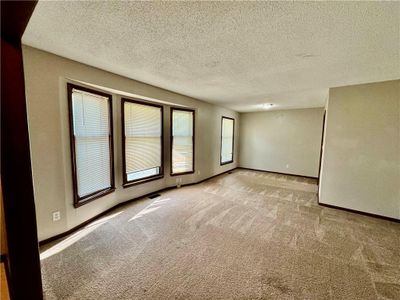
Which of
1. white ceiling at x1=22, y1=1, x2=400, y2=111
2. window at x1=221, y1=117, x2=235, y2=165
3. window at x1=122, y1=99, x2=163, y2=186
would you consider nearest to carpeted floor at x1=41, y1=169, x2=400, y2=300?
window at x1=122, y1=99, x2=163, y2=186

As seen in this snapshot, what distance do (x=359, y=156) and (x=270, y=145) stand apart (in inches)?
135

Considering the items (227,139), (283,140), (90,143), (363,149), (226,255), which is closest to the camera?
(226,255)

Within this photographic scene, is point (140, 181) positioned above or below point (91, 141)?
below

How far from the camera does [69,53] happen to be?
6.92 ft

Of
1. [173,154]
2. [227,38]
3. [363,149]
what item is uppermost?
[227,38]

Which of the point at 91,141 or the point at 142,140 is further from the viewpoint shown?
the point at 142,140

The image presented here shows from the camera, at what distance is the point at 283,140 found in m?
6.33

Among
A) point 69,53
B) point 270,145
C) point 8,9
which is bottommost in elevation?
point 270,145

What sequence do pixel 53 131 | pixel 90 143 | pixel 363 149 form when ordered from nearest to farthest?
pixel 53 131, pixel 90 143, pixel 363 149

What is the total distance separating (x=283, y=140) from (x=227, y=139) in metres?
2.06

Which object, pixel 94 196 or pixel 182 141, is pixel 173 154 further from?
pixel 94 196

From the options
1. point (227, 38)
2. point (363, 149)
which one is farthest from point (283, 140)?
point (227, 38)

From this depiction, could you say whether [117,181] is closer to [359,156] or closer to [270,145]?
[359,156]

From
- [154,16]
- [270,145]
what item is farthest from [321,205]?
[154,16]
